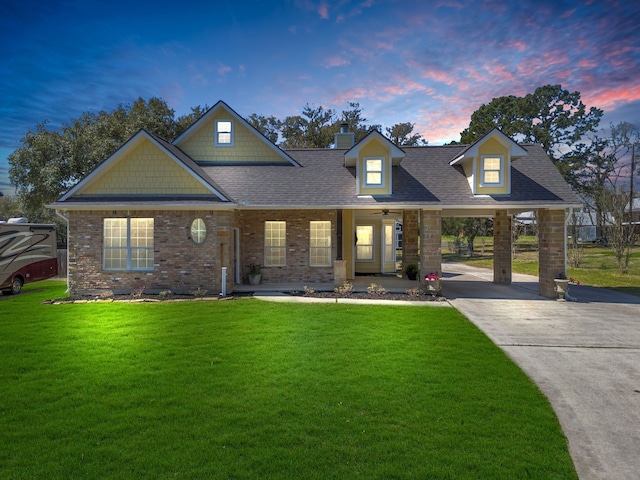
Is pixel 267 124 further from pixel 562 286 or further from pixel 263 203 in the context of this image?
pixel 562 286

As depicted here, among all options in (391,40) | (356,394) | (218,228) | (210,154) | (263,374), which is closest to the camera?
(356,394)

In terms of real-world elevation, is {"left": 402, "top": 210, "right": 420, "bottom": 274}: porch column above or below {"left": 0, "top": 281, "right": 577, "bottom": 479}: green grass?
above

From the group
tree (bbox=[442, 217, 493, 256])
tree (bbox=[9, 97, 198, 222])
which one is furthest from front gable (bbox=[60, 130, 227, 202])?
tree (bbox=[442, 217, 493, 256])

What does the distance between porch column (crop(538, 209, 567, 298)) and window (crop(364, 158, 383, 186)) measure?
6.70 metres

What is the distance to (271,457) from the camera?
13.5 feet

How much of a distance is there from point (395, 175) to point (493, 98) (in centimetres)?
3087

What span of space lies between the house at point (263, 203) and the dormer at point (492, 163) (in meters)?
0.04

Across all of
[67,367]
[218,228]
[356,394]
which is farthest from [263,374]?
[218,228]

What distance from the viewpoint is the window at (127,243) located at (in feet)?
47.6

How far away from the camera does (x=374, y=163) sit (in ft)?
52.6

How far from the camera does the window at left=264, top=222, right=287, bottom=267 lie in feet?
55.2

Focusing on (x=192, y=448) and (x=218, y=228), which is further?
(x=218, y=228)

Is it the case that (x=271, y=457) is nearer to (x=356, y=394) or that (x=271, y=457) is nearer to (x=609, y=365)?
(x=356, y=394)

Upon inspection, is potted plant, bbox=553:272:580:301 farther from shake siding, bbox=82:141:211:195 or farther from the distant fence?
the distant fence
